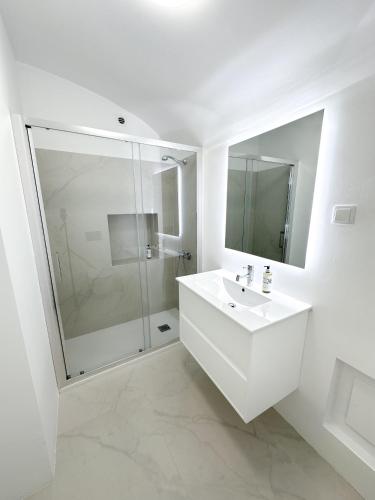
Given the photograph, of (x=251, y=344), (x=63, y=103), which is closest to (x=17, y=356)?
(x=251, y=344)

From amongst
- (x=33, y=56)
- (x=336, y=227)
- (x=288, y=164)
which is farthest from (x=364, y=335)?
(x=33, y=56)

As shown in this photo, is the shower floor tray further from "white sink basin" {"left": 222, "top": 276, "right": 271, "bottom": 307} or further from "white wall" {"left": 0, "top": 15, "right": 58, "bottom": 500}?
"white sink basin" {"left": 222, "top": 276, "right": 271, "bottom": 307}

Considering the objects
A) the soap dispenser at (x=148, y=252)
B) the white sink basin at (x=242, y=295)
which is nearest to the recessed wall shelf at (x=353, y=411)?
the white sink basin at (x=242, y=295)

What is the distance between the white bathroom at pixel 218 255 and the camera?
0.97 metres

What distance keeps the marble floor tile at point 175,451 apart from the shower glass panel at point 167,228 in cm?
73

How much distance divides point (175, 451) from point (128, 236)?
6.23ft

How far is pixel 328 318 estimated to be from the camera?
1147 millimetres

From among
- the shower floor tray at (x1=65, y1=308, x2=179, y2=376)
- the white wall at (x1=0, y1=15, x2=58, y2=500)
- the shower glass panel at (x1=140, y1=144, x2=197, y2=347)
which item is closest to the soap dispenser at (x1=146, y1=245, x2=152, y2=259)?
the shower glass panel at (x1=140, y1=144, x2=197, y2=347)

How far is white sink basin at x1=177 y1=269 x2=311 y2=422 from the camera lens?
107 centimetres

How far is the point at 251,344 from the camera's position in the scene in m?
1.01

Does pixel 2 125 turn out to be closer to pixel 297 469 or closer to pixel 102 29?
pixel 102 29

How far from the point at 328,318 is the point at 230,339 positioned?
1.84ft

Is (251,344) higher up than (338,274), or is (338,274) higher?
(338,274)

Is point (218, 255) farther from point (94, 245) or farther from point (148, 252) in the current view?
point (94, 245)
